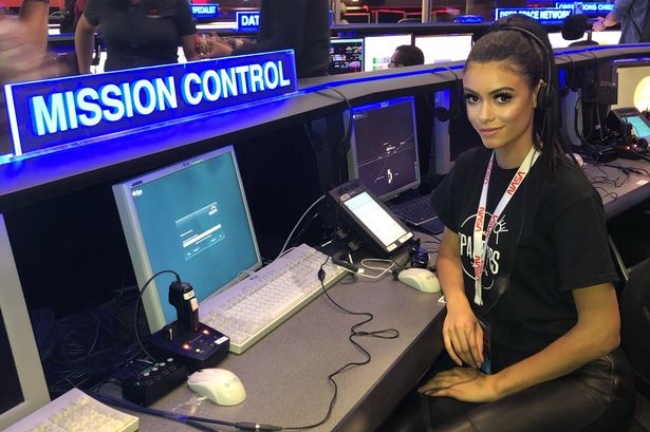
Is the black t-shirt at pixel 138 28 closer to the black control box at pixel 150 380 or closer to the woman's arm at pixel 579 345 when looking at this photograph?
the black control box at pixel 150 380

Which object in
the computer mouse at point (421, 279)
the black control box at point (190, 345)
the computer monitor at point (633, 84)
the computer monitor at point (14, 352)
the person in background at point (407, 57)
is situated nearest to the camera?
the computer monitor at point (14, 352)

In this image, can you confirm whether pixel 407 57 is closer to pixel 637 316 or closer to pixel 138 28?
pixel 138 28

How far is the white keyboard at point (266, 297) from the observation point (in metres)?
1.27

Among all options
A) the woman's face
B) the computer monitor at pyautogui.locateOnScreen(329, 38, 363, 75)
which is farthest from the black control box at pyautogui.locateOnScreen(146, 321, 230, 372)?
the computer monitor at pyautogui.locateOnScreen(329, 38, 363, 75)

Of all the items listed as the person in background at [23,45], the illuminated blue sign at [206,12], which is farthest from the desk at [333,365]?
the illuminated blue sign at [206,12]

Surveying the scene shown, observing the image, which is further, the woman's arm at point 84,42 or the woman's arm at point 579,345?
the woman's arm at point 84,42

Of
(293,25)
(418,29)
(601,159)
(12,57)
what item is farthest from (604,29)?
(12,57)

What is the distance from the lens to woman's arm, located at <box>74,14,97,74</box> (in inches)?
109

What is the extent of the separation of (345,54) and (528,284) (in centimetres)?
320

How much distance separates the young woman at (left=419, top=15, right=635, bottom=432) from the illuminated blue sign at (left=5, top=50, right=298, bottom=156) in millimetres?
541

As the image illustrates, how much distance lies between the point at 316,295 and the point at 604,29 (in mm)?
5205

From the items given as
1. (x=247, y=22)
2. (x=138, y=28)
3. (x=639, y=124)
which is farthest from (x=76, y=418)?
(x=247, y=22)

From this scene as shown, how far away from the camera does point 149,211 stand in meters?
1.24

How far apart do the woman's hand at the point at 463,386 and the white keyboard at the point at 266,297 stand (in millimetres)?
344
